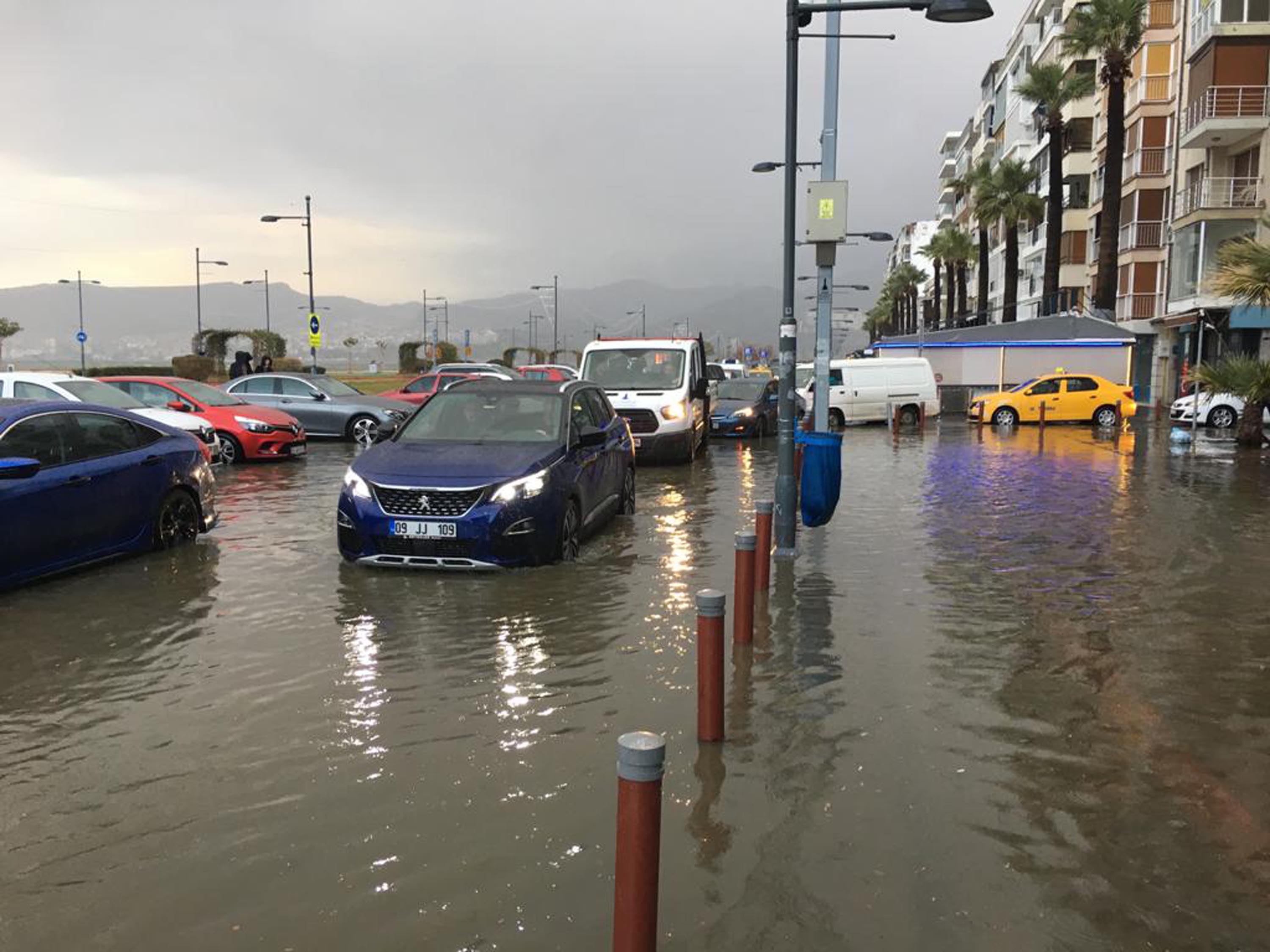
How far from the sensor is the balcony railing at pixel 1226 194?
33969 mm

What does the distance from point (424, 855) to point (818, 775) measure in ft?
5.49

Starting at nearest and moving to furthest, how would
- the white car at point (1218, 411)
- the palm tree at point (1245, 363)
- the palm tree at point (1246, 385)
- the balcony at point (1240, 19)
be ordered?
the palm tree at point (1245, 363) < the palm tree at point (1246, 385) < the white car at point (1218, 411) < the balcony at point (1240, 19)

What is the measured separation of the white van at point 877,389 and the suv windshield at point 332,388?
13.1 m

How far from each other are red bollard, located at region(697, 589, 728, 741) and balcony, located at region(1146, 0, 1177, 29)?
48900 mm

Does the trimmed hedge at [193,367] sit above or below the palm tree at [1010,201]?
below

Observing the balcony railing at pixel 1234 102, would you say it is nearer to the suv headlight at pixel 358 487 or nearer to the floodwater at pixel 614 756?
A: the floodwater at pixel 614 756

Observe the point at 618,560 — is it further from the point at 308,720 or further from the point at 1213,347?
the point at 1213,347

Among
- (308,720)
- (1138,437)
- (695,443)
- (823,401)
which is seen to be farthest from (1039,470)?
(308,720)

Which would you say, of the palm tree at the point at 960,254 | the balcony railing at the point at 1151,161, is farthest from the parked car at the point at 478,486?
the palm tree at the point at 960,254

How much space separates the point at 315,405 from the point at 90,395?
7401 millimetres

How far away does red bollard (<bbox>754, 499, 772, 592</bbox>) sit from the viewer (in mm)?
7230

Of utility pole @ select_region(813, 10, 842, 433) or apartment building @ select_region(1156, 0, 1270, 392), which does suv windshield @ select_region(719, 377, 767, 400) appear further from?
apartment building @ select_region(1156, 0, 1270, 392)

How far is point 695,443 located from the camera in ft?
60.6

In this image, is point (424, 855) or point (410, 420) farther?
point (410, 420)
